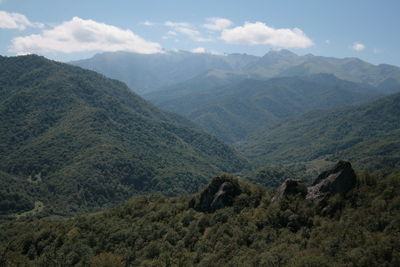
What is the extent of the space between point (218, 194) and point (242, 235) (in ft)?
70.3

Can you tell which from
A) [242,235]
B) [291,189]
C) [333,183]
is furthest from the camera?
[291,189]

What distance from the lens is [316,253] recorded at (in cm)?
6034

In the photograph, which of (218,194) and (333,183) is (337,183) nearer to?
(333,183)

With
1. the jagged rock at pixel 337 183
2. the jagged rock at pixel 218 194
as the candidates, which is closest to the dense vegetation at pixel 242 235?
the jagged rock at pixel 337 183

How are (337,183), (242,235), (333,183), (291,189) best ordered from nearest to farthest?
(242,235), (337,183), (333,183), (291,189)

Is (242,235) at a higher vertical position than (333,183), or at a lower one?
lower

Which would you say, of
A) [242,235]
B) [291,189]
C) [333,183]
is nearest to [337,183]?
[333,183]

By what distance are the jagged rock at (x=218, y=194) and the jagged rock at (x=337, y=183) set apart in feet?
76.2

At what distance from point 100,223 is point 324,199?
7196 centimetres

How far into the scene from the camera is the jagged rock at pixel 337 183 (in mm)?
80750

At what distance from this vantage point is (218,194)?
100500 millimetres

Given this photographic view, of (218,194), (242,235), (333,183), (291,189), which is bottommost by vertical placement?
(242,235)

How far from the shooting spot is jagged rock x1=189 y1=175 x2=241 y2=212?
99.7 meters

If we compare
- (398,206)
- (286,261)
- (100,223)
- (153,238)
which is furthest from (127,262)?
(398,206)
